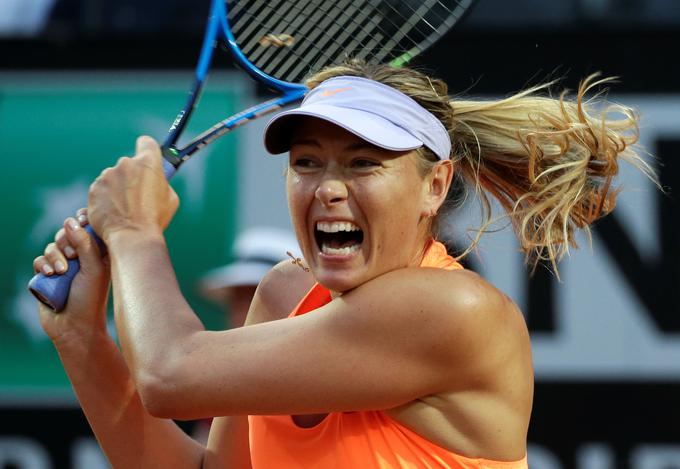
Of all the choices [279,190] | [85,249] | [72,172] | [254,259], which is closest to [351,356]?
[85,249]

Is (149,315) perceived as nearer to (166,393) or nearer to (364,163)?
(166,393)

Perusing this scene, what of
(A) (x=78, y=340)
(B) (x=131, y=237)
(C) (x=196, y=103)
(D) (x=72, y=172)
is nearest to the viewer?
(B) (x=131, y=237)

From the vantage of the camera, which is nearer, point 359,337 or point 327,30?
point 359,337

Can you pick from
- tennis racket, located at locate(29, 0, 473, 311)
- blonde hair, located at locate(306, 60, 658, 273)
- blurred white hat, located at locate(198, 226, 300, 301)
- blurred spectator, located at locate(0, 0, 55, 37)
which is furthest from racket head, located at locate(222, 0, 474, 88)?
blurred spectator, located at locate(0, 0, 55, 37)

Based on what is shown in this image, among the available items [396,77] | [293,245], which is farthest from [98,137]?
Result: [396,77]

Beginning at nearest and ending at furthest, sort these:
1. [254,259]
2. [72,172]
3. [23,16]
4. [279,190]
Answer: [254,259] < [279,190] < [72,172] < [23,16]

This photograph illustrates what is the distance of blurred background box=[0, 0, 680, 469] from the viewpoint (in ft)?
14.0

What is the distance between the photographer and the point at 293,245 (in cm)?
373

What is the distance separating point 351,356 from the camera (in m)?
1.87

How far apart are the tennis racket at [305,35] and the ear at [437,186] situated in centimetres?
40

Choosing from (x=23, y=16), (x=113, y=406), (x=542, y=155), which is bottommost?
(x=23, y=16)

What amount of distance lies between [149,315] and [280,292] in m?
0.41

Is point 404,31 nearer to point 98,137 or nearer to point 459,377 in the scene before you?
point 459,377

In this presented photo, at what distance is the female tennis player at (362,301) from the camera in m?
1.87
